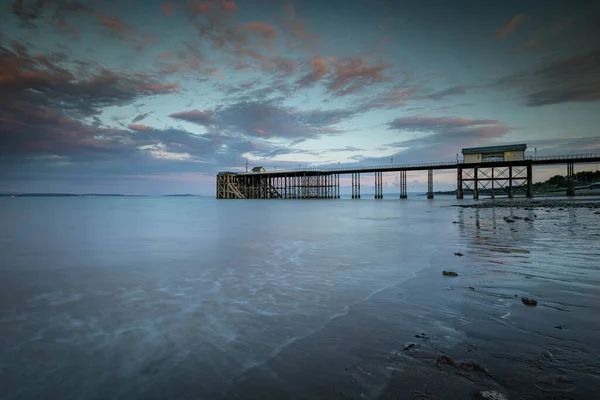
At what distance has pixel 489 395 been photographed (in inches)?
109

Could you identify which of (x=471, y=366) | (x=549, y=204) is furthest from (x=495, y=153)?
(x=471, y=366)

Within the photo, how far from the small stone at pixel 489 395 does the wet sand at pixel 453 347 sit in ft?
0.21

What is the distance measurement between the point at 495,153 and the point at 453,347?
75.7 m

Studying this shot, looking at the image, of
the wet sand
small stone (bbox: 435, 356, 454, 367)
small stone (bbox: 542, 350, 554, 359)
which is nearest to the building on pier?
the wet sand

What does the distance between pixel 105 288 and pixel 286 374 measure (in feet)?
19.6

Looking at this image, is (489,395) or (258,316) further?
(258,316)

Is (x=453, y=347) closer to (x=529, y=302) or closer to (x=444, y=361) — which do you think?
(x=444, y=361)

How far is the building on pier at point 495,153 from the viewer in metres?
65.3

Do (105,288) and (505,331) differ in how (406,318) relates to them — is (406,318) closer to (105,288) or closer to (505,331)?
(505,331)

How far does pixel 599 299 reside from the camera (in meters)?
5.31

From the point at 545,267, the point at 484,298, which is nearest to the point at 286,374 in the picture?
the point at 484,298

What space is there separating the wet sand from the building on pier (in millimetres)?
70397

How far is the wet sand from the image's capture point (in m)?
3.01

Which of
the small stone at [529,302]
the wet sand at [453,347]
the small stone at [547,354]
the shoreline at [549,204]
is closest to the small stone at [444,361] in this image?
the wet sand at [453,347]
